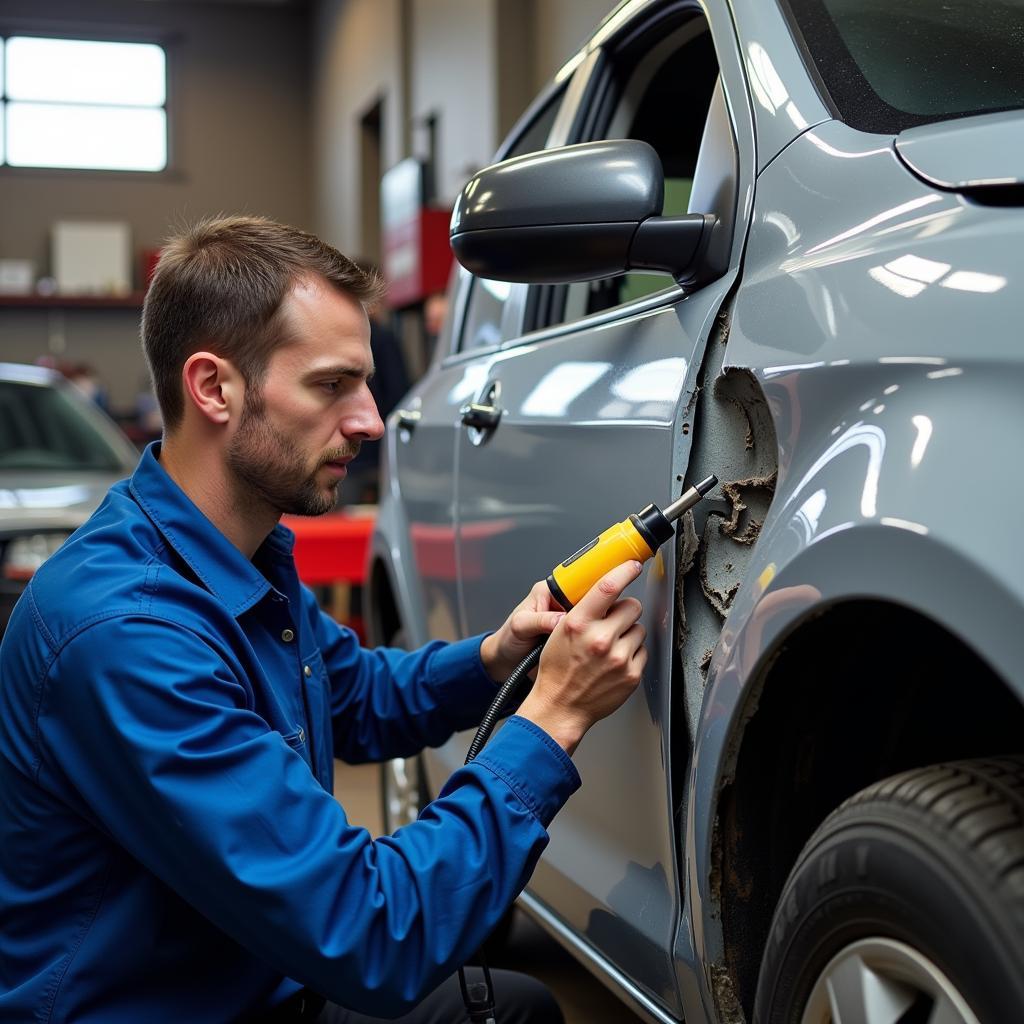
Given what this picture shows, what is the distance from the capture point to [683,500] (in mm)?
1200

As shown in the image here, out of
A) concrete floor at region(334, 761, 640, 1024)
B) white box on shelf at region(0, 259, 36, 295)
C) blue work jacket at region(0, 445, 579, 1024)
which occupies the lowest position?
concrete floor at region(334, 761, 640, 1024)

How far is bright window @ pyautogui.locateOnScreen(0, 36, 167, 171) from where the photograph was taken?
14477 mm

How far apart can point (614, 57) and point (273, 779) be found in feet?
3.90

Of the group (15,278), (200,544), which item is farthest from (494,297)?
(15,278)

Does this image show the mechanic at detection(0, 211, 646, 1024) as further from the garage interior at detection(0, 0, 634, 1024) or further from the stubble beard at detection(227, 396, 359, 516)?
the garage interior at detection(0, 0, 634, 1024)

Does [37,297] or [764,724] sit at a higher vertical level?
[764,724]

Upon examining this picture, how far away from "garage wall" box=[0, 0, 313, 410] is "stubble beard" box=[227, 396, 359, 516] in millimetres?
13478

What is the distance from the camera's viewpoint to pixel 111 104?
583 inches

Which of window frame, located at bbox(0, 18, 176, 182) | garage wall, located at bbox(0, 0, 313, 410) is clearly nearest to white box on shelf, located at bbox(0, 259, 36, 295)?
garage wall, located at bbox(0, 0, 313, 410)

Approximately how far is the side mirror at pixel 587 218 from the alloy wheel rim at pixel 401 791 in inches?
50.3

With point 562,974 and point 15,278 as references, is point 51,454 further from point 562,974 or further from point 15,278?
point 15,278

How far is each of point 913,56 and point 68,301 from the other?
1386 cm

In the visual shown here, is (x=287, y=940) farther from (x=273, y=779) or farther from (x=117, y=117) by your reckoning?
(x=117, y=117)

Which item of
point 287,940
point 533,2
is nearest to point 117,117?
point 533,2
